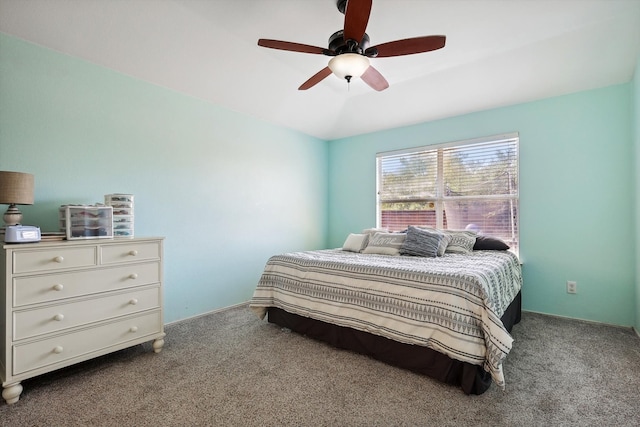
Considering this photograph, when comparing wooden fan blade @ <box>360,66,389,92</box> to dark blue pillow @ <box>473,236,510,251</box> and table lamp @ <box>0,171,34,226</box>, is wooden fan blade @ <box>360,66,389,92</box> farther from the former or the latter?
table lamp @ <box>0,171,34,226</box>

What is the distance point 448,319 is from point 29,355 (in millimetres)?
2456

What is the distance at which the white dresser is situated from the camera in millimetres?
1730

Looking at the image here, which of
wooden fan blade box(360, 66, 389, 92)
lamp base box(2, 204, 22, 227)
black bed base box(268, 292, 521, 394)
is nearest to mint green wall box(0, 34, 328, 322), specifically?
lamp base box(2, 204, 22, 227)

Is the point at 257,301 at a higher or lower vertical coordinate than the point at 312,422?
higher

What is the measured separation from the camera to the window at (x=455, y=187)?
3412mm

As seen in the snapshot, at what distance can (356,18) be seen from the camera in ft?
5.65

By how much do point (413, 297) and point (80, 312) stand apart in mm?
2154

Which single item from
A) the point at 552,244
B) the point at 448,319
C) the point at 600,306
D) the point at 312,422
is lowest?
the point at 312,422

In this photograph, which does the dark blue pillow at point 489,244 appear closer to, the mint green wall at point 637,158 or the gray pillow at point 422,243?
the gray pillow at point 422,243

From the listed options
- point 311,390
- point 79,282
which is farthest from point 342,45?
point 79,282

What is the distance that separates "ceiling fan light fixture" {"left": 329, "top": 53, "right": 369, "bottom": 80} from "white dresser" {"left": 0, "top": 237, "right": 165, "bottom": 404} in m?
1.80

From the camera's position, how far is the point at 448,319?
1835 mm

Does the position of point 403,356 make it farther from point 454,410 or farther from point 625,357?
point 625,357

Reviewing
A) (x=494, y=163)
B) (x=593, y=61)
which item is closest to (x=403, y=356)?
(x=494, y=163)
